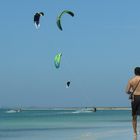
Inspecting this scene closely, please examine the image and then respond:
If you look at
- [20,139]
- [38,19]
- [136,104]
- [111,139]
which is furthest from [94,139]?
[136,104]

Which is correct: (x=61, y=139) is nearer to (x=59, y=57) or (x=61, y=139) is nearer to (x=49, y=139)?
(x=49, y=139)

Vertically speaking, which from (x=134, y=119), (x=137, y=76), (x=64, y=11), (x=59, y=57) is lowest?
(x=134, y=119)

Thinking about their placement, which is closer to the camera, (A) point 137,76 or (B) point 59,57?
(A) point 137,76

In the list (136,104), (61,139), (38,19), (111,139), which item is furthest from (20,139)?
(136,104)

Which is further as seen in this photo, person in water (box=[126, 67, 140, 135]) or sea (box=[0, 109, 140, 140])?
sea (box=[0, 109, 140, 140])

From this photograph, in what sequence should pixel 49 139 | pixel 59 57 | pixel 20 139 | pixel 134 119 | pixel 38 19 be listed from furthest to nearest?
pixel 20 139
pixel 49 139
pixel 38 19
pixel 59 57
pixel 134 119

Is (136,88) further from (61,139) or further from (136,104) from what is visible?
(61,139)

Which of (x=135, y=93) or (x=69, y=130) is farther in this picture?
(x=69, y=130)

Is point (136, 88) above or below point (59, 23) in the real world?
below

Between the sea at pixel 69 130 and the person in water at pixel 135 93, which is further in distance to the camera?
the sea at pixel 69 130

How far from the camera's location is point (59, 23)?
55.7 feet

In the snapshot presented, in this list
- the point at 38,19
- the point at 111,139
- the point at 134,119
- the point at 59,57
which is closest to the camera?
the point at 134,119

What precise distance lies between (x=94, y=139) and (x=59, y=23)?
7.36 metres

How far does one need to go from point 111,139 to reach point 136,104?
385 inches
